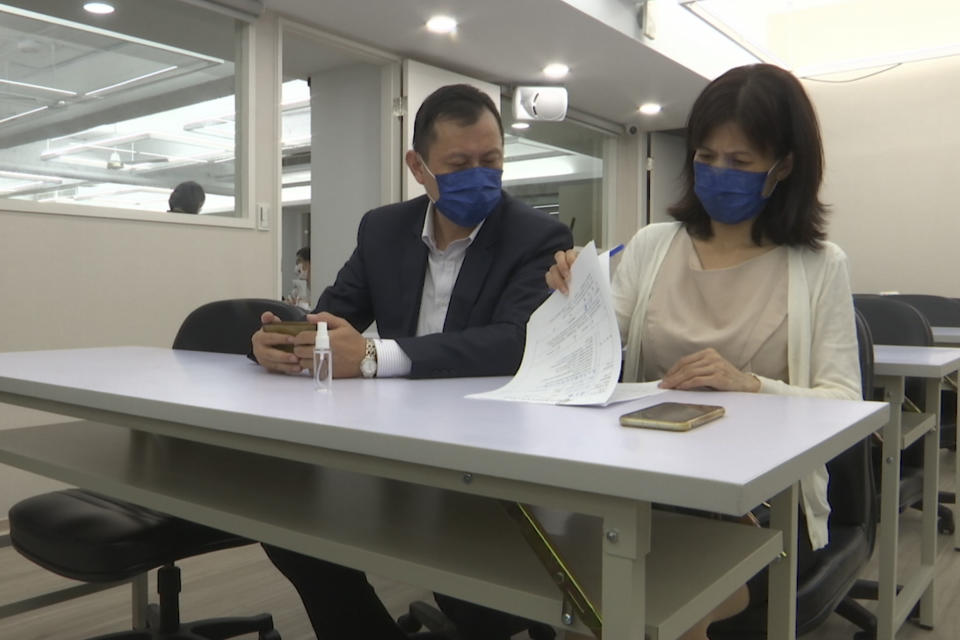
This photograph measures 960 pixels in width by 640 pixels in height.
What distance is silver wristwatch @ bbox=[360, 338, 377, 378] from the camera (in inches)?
53.7

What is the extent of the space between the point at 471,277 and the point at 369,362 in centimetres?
45

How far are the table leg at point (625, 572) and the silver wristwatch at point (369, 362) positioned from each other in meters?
0.73

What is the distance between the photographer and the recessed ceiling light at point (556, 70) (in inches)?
198

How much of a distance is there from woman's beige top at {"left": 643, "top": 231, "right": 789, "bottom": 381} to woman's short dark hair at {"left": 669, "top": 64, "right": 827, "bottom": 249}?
0.07 metres

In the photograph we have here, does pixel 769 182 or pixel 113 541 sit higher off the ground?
pixel 769 182

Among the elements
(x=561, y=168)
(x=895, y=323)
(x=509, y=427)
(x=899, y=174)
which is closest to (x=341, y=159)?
(x=561, y=168)

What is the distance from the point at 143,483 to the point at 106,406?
18cm

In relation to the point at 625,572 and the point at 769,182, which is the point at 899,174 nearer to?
the point at 769,182

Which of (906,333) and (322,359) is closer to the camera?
(322,359)

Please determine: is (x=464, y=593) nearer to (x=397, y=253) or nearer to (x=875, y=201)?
(x=397, y=253)

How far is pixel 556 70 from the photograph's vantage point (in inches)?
202

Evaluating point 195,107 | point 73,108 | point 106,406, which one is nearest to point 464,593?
point 106,406

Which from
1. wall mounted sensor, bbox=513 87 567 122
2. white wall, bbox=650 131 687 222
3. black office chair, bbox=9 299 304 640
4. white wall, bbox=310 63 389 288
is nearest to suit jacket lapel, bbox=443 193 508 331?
black office chair, bbox=9 299 304 640

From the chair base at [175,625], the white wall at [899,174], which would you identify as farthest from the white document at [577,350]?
the white wall at [899,174]
